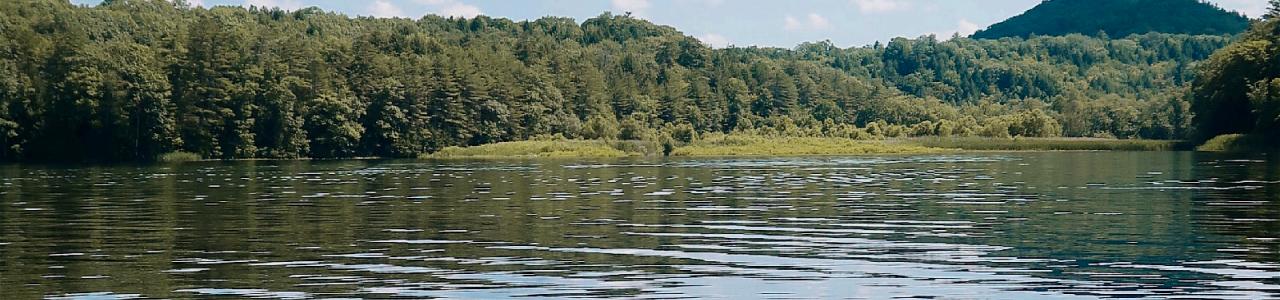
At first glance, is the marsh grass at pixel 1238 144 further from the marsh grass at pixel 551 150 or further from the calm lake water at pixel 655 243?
the calm lake water at pixel 655 243

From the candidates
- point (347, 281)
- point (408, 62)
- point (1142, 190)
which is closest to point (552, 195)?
point (1142, 190)

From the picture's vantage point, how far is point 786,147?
139500 mm

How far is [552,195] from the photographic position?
43656 millimetres

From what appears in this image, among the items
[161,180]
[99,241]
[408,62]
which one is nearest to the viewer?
[99,241]

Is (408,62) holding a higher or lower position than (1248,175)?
higher

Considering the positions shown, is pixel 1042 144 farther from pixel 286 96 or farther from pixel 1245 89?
pixel 286 96

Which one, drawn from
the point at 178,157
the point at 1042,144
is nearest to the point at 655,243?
the point at 178,157

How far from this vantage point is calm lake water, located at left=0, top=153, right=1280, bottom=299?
1814cm

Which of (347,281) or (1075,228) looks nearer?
(347,281)

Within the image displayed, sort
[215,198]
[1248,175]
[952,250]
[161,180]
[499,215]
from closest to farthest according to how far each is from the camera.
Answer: [952,250], [499,215], [215,198], [1248,175], [161,180]

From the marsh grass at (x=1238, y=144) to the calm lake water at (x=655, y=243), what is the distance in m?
73.9

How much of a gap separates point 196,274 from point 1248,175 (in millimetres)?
45433

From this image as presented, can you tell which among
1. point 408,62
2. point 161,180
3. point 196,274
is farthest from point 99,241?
point 408,62

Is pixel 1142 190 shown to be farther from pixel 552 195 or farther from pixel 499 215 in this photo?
pixel 499 215
